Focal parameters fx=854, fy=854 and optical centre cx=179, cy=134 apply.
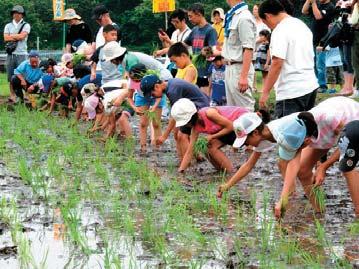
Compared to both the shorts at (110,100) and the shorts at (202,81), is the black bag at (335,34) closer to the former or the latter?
the shorts at (202,81)

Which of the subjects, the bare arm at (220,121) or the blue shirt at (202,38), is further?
the blue shirt at (202,38)

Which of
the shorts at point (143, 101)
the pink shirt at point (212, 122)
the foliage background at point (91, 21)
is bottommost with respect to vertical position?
the foliage background at point (91, 21)

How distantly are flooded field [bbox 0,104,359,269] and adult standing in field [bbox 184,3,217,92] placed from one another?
6.50 feet

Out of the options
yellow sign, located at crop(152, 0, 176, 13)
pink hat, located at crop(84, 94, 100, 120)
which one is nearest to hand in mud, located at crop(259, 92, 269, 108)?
pink hat, located at crop(84, 94, 100, 120)

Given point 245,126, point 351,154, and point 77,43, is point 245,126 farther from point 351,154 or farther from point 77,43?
point 77,43

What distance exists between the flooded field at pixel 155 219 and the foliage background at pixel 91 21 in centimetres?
2889

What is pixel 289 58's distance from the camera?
6164 mm

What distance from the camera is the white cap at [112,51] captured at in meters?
8.82

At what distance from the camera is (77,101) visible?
11.1 m

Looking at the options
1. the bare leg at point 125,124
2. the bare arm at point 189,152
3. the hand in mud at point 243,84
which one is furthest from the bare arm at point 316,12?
the bare arm at point 189,152

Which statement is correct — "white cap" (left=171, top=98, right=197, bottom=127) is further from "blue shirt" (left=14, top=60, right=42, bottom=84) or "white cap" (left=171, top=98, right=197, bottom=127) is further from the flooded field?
"blue shirt" (left=14, top=60, right=42, bottom=84)

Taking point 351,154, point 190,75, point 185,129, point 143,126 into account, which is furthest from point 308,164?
point 143,126

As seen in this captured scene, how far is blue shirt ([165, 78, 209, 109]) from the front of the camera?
726 centimetres

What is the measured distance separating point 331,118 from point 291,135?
0.35 meters
